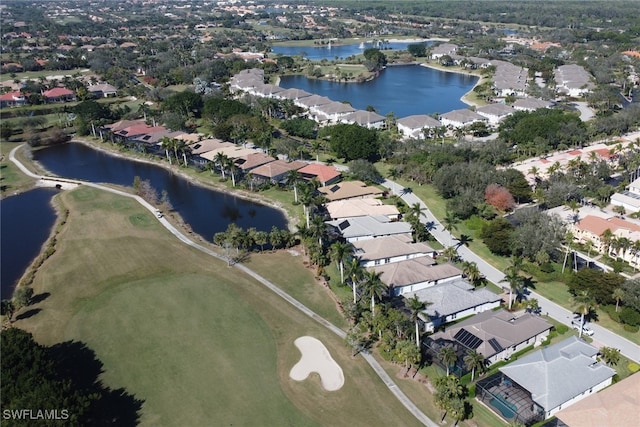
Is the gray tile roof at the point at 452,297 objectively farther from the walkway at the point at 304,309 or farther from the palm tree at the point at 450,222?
the palm tree at the point at 450,222

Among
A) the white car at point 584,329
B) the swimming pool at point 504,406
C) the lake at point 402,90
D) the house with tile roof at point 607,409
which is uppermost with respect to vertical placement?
the house with tile roof at point 607,409

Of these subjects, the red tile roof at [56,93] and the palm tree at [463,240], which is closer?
the palm tree at [463,240]

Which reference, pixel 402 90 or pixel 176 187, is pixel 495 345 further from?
pixel 402 90

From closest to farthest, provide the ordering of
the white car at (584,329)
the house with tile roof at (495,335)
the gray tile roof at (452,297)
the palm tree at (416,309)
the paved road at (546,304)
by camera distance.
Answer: the palm tree at (416,309) → the house with tile roof at (495,335) → the paved road at (546,304) → the white car at (584,329) → the gray tile roof at (452,297)

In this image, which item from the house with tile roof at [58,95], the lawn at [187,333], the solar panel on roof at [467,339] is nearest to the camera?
the lawn at [187,333]
